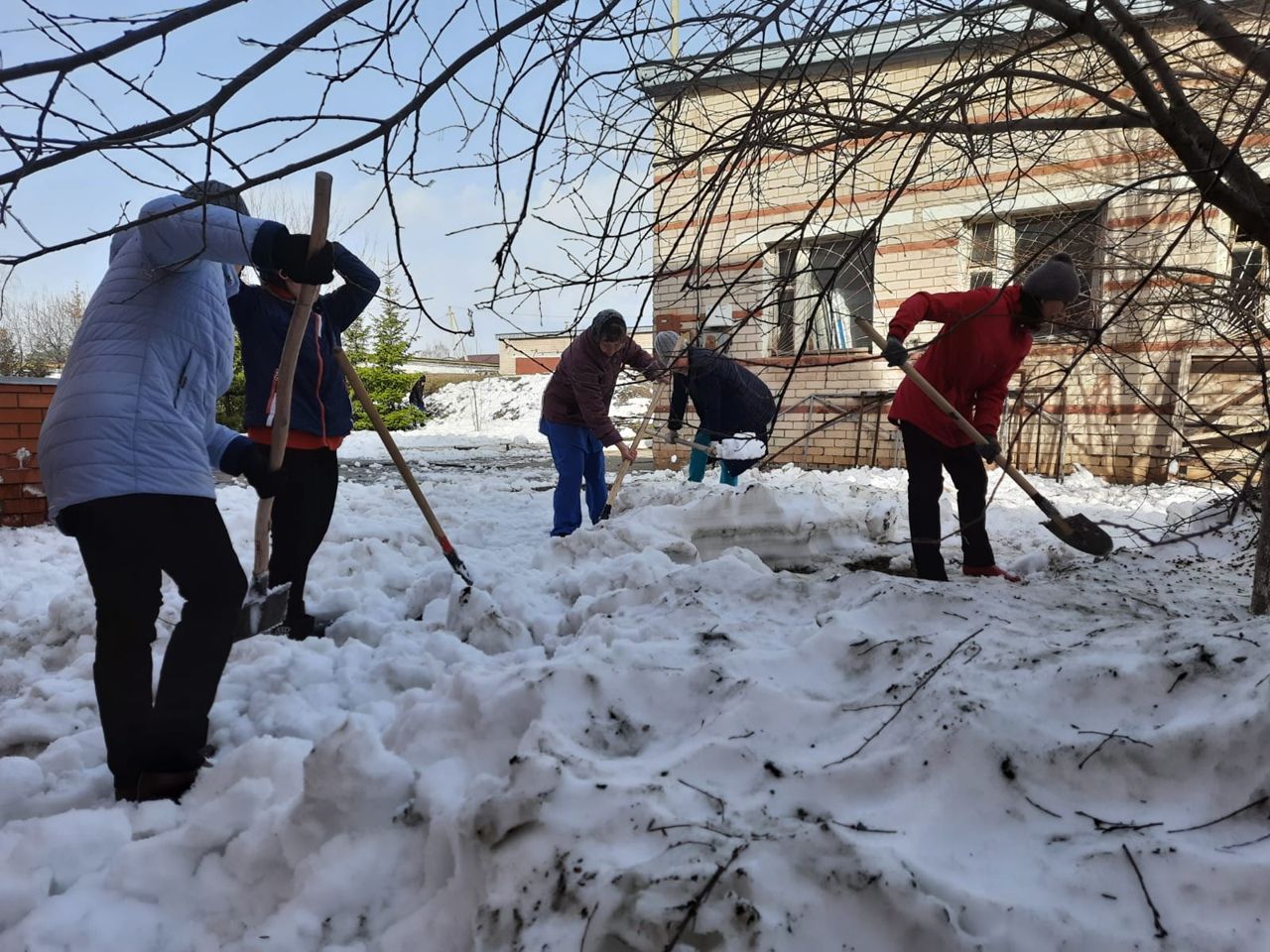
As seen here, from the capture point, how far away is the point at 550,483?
874cm

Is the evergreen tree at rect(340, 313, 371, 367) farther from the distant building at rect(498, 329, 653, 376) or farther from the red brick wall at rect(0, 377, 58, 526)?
the red brick wall at rect(0, 377, 58, 526)

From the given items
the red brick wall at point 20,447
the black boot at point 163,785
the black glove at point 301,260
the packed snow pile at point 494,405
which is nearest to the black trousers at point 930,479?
the black glove at point 301,260

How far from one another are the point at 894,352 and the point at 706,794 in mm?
2075

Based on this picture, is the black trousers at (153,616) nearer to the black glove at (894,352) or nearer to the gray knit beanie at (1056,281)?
the black glove at (894,352)

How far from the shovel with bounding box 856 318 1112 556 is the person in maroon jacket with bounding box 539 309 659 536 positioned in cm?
153

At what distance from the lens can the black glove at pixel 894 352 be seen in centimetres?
297

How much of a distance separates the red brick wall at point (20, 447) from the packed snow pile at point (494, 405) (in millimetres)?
14771

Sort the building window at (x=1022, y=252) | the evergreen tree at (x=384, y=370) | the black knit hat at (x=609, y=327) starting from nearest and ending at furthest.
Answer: the building window at (x=1022, y=252)
the black knit hat at (x=609, y=327)
the evergreen tree at (x=384, y=370)

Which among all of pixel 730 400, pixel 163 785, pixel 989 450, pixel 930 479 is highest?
pixel 730 400

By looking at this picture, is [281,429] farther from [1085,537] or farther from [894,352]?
[1085,537]

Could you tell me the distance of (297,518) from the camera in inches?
118

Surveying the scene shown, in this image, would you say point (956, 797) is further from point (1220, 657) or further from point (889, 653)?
point (1220, 657)

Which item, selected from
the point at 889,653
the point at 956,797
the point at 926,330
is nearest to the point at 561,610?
the point at 889,653

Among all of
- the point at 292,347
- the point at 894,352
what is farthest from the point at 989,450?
the point at 292,347
